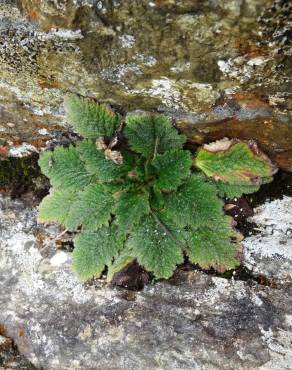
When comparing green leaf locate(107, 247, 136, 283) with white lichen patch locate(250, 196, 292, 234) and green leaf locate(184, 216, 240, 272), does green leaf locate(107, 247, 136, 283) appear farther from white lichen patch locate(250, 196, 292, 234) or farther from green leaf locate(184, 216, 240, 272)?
white lichen patch locate(250, 196, 292, 234)

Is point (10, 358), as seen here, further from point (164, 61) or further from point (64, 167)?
point (164, 61)

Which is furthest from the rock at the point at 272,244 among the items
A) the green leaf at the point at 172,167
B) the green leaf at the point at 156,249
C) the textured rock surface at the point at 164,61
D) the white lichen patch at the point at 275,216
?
the green leaf at the point at 172,167

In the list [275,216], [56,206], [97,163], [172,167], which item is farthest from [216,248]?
[56,206]

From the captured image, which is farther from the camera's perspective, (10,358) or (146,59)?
(10,358)

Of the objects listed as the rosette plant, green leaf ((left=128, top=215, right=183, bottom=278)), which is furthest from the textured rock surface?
green leaf ((left=128, top=215, right=183, bottom=278))

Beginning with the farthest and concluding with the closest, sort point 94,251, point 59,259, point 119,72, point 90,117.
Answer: point 59,259, point 94,251, point 90,117, point 119,72

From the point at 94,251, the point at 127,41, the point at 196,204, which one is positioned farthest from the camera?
the point at 94,251

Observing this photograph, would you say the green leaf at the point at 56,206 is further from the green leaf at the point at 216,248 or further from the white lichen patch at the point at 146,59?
the white lichen patch at the point at 146,59

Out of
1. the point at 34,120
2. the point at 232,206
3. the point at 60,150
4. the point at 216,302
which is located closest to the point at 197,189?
the point at 232,206
